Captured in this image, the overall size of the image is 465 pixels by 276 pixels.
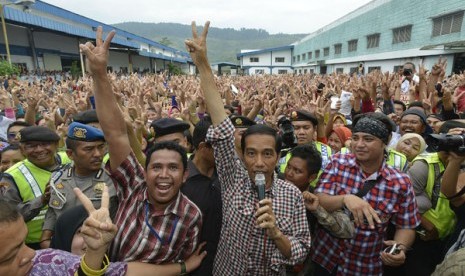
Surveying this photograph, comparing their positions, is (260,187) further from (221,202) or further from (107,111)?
(107,111)

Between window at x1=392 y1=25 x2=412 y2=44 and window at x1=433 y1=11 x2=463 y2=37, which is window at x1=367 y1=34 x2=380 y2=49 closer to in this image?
window at x1=392 y1=25 x2=412 y2=44

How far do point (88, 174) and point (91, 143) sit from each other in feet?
0.83

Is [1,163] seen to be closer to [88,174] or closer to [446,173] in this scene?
[88,174]

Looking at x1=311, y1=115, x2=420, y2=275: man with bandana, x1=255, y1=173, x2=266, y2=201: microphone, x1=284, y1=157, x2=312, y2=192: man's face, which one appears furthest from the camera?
x1=284, y1=157, x2=312, y2=192: man's face

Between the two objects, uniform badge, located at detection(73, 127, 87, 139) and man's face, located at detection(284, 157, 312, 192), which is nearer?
uniform badge, located at detection(73, 127, 87, 139)

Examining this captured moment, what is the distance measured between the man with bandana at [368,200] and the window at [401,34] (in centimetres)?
2425

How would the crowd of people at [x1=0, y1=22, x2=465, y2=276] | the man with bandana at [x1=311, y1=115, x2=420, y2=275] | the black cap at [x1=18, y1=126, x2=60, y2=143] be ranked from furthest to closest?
the black cap at [x1=18, y1=126, x2=60, y2=143]
the man with bandana at [x1=311, y1=115, x2=420, y2=275]
the crowd of people at [x1=0, y1=22, x2=465, y2=276]

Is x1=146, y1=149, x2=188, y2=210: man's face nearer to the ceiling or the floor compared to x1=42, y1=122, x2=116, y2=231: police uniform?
nearer to the ceiling

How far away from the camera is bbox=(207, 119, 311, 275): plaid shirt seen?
5.88ft

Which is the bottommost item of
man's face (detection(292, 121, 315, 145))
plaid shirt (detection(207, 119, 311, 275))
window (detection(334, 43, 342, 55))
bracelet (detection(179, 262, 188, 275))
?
bracelet (detection(179, 262, 188, 275))

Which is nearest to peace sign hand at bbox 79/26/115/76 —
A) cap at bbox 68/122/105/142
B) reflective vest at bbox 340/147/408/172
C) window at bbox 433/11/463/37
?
cap at bbox 68/122/105/142

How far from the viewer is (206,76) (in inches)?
74.7

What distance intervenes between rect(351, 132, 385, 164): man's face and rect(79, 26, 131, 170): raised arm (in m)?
1.50

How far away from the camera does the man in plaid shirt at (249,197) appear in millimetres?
1802
